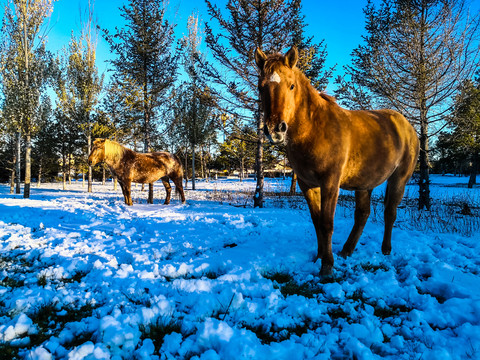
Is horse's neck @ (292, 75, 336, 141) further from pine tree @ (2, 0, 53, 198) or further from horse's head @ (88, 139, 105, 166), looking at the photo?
pine tree @ (2, 0, 53, 198)

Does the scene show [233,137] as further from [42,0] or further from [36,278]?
[42,0]

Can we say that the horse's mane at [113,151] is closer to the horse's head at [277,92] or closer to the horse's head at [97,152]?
the horse's head at [97,152]

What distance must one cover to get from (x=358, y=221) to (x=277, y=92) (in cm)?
247

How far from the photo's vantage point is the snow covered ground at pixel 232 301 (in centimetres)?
152

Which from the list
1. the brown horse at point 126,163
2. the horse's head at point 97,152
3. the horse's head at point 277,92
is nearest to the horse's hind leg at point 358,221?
the horse's head at point 277,92

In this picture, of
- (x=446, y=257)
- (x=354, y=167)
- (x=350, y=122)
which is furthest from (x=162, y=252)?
(x=446, y=257)

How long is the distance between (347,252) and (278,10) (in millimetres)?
8606

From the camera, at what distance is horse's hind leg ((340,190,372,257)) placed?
355 centimetres

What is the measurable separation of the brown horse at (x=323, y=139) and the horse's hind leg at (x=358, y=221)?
0.01 meters

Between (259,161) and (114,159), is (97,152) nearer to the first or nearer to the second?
(114,159)

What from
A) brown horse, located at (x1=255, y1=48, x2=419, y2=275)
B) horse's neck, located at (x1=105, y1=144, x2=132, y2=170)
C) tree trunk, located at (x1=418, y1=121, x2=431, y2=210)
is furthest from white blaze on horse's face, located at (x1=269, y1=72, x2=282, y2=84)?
tree trunk, located at (x1=418, y1=121, x2=431, y2=210)

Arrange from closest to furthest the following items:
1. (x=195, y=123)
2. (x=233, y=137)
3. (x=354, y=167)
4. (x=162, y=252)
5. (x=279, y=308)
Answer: (x=279, y=308), (x=354, y=167), (x=162, y=252), (x=233, y=137), (x=195, y=123)

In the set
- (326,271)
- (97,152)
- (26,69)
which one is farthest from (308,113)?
(26,69)

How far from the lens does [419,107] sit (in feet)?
28.3
